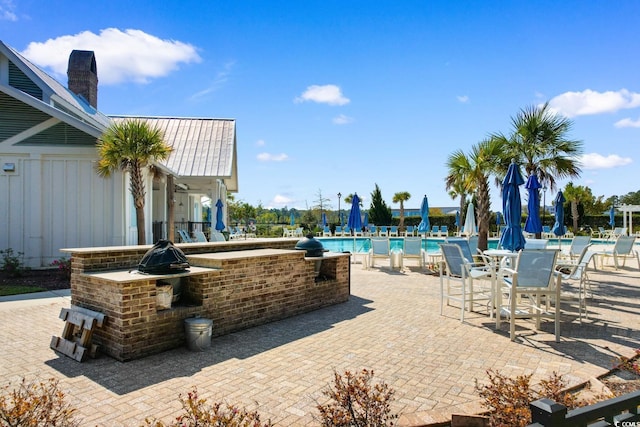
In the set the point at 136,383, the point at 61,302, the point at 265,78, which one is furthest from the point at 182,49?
the point at 136,383

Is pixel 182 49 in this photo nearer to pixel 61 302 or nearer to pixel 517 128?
pixel 61 302

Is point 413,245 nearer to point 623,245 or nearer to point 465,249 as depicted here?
point 465,249

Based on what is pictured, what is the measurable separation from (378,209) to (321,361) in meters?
30.1

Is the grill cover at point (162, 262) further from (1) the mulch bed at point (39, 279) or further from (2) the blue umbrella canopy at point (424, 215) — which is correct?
(2) the blue umbrella canopy at point (424, 215)

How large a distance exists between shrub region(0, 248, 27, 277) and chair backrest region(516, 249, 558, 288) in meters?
11.2

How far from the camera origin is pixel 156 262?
4.48 metres

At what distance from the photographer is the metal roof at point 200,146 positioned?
15062 mm

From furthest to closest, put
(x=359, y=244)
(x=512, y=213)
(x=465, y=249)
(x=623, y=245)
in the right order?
(x=359, y=244), (x=623, y=245), (x=512, y=213), (x=465, y=249)

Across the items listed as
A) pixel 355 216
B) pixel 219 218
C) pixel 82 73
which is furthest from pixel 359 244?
pixel 82 73

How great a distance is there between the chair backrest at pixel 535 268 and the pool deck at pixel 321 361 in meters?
0.73

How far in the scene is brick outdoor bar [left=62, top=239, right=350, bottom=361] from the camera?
13.8ft

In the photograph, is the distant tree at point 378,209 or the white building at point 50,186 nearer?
the white building at point 50,186

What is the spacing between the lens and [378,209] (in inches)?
1328

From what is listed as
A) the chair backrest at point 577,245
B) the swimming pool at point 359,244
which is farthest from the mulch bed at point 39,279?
the swimming pool at point 359,244
